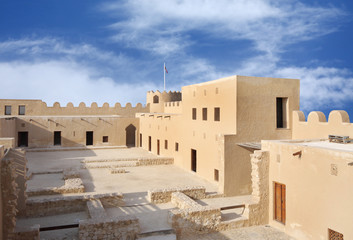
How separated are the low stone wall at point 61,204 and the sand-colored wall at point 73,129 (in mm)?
15689

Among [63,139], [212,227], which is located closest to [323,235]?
[212,227]

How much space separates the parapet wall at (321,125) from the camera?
11.7 m

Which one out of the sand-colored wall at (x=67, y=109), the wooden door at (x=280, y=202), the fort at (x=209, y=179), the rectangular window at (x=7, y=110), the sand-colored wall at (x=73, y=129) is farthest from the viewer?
the sand-colored wall at (x=67, y=109)

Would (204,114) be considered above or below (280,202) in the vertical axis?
above

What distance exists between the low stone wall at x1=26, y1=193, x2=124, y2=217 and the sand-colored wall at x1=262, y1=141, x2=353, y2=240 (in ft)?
20.6

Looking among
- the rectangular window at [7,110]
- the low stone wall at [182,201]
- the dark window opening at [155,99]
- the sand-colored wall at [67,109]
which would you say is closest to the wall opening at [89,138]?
the sand-colored wall at [67,109]

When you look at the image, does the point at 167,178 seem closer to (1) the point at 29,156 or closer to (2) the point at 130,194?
(2) the point at 130,194

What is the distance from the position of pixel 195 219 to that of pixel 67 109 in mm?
24330

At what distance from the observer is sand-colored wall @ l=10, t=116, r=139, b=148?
25.2 m

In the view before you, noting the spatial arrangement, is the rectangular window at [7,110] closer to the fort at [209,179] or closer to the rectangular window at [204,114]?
the fort at [209,179]

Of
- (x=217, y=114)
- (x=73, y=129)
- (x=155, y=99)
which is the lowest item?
(x=73, y=129)

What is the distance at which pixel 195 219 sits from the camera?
33.4ft

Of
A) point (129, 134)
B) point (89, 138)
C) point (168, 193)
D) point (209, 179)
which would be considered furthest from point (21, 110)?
point (168, 193)

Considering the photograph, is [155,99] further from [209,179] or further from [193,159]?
[209,179]
